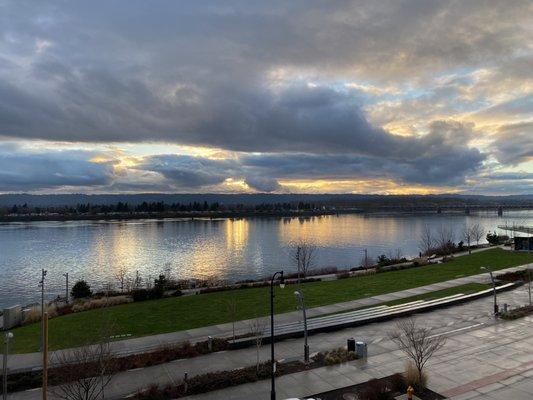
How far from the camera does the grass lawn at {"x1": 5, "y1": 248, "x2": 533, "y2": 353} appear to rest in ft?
90.7

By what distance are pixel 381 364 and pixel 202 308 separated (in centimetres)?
1613

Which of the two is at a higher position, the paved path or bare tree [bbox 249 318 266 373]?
bare tree [bbox 249 318 266 373]

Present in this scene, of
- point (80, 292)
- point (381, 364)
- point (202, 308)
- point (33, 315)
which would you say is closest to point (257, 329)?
point (381, 364)

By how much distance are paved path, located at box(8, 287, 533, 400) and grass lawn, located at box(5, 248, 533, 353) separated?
5.67 m

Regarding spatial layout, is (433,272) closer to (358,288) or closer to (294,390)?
(358,288)

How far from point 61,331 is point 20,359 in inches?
224

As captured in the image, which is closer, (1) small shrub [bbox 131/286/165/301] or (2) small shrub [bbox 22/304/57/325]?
(2) small shrub [bbox 22/304/57/325]

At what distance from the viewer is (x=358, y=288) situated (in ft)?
129

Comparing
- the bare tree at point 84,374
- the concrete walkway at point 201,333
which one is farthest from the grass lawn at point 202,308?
the bare tree at point 84,374

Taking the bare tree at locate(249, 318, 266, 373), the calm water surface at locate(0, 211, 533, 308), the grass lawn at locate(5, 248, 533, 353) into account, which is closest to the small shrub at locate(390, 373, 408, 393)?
the bare tree at locate(249, 318, 266, 373)

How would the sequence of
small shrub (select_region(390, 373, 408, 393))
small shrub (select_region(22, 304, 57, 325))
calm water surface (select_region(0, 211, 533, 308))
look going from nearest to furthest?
1. small shrub (select_region(390, 373, 408, 393))
2. small shrub (select_region(22, 304, 57, 325))
3. calm water surface (select_region(0, 211, 533, 308))

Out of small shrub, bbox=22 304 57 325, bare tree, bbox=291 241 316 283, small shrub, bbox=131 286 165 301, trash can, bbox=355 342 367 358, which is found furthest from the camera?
bare tree, bbox=291 241 316 283

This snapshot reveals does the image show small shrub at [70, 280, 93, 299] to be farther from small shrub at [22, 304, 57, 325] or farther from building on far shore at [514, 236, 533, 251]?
building on far shore at [514, 236, 533, 251]

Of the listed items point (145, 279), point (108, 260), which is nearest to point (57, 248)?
point (108, 260)
